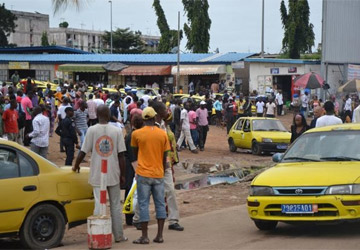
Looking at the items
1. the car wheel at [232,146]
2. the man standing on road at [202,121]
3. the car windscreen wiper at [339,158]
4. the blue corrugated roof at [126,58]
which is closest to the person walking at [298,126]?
the car windscreen wiper at [339,158]

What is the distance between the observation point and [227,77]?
171 ft

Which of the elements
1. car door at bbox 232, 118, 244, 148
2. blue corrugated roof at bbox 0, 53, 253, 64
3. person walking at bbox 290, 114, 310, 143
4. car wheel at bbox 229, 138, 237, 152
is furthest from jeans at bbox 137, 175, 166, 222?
blue corrugated roof at bbox 0, 53, 253, 64

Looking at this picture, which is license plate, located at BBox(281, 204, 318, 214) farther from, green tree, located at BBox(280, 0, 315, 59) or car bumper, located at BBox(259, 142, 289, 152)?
green tree, located at BBox(280, 0, 315, 59)

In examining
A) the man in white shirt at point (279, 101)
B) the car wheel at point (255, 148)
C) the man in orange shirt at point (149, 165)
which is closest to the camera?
the man in orange shirt at point (149, 165)

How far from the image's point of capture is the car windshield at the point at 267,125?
26266mm

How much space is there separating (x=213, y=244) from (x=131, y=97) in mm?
16741

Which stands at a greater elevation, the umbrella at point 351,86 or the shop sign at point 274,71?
the shop sign at point 274,71

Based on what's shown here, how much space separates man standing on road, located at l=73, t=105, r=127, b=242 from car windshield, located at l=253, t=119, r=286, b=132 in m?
16.7

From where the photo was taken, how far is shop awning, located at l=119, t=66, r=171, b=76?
176ft

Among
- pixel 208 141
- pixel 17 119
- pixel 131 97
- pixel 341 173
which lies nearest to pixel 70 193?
pixel 341 173

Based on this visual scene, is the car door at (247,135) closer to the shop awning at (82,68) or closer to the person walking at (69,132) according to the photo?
A: the person walking at (69,132)

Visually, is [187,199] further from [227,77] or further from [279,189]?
[227,77]

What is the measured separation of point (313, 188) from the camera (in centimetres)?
958

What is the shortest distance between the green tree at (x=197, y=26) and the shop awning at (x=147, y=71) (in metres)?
14.4
